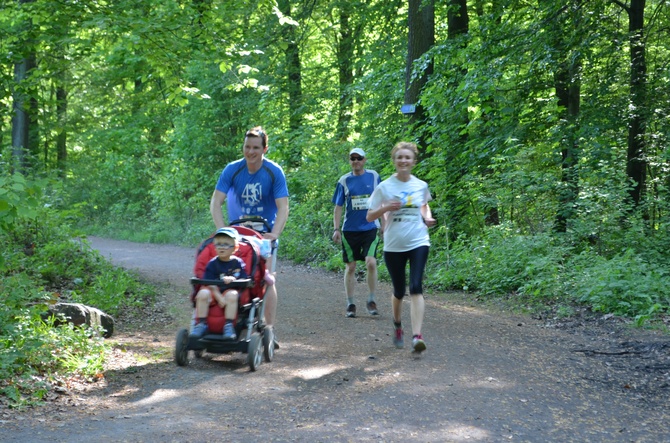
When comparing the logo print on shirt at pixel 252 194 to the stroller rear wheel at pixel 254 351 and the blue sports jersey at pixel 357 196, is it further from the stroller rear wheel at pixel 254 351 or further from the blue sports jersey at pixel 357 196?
the blue sports jersey at pixel 357 196

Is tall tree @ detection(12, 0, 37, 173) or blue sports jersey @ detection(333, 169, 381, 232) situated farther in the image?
tall tree @ detection(12, 0, 37, 173)

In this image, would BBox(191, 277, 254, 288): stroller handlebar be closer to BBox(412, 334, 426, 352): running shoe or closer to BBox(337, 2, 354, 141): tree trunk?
BBox(412, 334, 426, 352): running shoe

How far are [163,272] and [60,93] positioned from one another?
71.9 feet

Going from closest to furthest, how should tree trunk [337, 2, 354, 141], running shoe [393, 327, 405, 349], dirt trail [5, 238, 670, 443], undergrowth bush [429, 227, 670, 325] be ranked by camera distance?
dirt trail [5, 238, 670, 443] < running shoe [393, 327, 405, 349] < undergrowth bush [429, 227, 670, 325] < tree trunk [337, 2, 354, 141]

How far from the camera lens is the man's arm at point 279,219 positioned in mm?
7026

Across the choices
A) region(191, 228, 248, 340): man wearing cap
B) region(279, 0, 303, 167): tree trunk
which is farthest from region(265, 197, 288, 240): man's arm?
region(279, 0, 303, 167): tree trunk

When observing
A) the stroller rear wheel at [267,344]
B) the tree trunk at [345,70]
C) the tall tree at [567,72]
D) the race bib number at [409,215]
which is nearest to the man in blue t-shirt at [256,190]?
the stroller rear wheel at [267,344]

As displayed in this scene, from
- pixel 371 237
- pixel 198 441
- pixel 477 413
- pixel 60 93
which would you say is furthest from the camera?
pixel 60 93

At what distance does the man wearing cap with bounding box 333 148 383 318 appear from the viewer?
9.68 meters

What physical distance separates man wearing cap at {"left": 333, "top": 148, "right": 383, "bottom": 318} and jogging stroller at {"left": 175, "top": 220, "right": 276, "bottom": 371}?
9.51 ft

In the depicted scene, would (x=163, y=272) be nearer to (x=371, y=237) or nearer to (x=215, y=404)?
(x=371, y=237)

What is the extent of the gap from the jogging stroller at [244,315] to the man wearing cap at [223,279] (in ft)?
0.16

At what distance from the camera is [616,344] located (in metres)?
7.89

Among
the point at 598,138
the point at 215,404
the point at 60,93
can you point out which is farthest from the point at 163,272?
the point at 60,93
